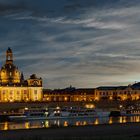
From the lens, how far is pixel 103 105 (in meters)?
157

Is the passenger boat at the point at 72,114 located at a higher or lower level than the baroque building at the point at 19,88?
lower

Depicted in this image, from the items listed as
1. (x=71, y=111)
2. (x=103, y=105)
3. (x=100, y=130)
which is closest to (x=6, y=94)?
(x=103, y=105)

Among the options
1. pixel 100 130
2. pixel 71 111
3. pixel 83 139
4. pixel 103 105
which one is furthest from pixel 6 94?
pixel 83 139

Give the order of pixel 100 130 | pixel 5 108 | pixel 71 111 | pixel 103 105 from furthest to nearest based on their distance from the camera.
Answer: pixel 103 105 → pixel 5 108 → pixel 71 111 → pixel 100 130

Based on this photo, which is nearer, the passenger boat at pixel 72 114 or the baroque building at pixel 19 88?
the passenger boat at pixel 72 114

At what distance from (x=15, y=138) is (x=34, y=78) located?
152 m

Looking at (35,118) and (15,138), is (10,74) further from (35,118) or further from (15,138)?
(15,138)

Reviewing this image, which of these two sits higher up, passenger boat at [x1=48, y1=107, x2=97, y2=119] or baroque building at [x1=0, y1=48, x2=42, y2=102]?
baroque building at [x1=0, y1=48, x2=42, y2=102]

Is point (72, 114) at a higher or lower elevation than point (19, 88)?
lower

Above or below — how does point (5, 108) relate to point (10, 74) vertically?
below

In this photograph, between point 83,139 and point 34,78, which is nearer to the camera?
point 83,139

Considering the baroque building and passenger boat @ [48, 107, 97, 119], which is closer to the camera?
passenger boat @ [48, 107, 97, 119]

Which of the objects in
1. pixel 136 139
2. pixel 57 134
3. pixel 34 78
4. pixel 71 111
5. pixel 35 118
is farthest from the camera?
pixel 34 78

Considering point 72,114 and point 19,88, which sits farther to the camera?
point 19,88
